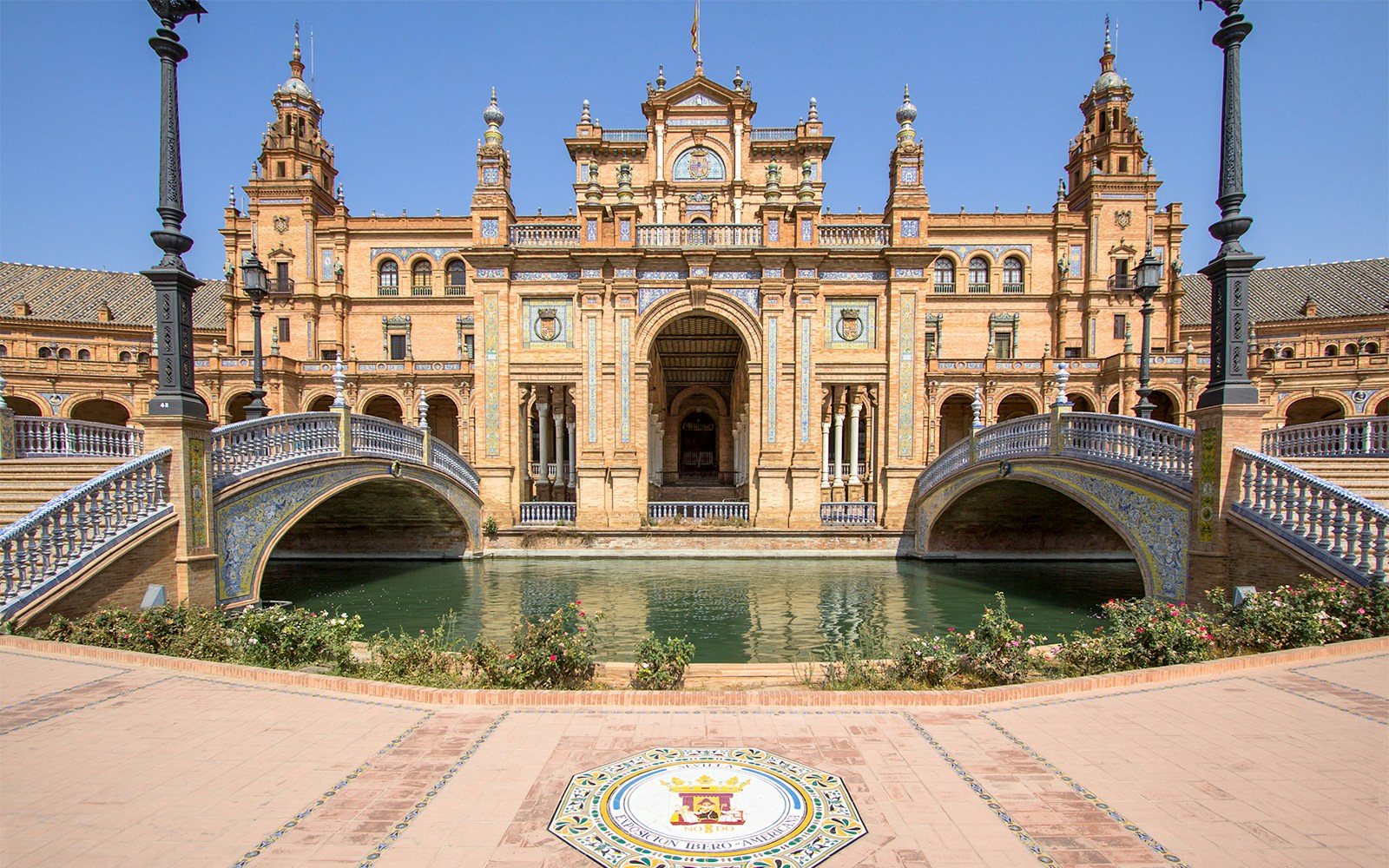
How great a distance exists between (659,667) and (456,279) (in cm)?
3199

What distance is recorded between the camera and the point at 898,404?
2086cm

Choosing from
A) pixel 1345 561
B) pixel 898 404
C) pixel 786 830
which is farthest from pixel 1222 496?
pixel 898 404

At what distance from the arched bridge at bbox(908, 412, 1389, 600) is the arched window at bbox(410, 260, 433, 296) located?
2683 cm

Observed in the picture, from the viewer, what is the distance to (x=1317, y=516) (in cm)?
800

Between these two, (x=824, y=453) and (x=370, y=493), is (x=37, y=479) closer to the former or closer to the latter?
(x=370, y=493)

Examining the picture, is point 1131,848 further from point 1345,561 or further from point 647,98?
point 647,98

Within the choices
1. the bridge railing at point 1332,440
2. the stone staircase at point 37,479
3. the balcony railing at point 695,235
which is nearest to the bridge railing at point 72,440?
the stone staircase at point 37,479

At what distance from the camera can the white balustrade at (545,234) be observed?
69.0ft

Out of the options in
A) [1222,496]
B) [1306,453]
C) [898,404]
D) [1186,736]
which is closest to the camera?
[1186,736]

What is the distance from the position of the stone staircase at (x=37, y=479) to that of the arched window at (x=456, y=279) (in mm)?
24454

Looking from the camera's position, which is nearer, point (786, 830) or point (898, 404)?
point (786, 830)

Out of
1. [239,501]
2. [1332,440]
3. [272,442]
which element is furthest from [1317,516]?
[272,442]

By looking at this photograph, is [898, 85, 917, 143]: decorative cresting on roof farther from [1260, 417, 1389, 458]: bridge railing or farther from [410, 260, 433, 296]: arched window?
[410, 260, 433, 296]: arched window

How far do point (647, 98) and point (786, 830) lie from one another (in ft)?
103
